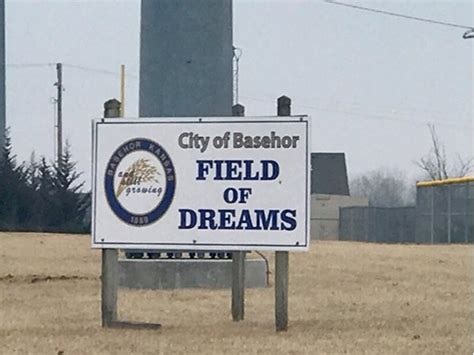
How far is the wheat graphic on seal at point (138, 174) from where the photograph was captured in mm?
11836

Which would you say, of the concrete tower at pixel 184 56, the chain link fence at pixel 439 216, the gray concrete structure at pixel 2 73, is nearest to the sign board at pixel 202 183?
the concrete tower at pixel 184 56

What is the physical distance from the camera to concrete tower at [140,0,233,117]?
730 inches

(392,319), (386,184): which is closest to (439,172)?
(386,184)

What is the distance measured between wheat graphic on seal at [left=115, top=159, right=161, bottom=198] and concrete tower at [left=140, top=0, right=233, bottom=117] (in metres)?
6.75

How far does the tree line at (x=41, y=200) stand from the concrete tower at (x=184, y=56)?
31337 mm

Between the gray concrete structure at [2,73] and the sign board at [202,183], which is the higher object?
the gray concrete structure at [2,73]

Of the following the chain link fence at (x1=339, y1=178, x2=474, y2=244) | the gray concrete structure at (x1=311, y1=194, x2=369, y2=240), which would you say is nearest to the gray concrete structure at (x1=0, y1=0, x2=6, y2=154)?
the gray concrete structure at (x1=311, y1=194, x2=369, y2=240)

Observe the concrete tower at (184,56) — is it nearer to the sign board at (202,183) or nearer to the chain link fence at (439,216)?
the sign board at (202,183)

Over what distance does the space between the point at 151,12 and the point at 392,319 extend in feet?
26.2

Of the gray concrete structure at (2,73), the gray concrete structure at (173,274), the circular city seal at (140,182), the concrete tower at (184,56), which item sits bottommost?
the gray concrete structure at (173,274)

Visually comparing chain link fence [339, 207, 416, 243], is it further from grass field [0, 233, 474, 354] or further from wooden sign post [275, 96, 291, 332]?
wooden sign post [275, 96, 291, 332]

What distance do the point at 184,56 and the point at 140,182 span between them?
7.01m

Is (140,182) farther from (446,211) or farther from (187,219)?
(446,211)

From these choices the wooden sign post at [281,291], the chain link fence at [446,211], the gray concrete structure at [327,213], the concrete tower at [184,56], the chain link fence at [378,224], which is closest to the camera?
the wooden sign post at [281,291]
